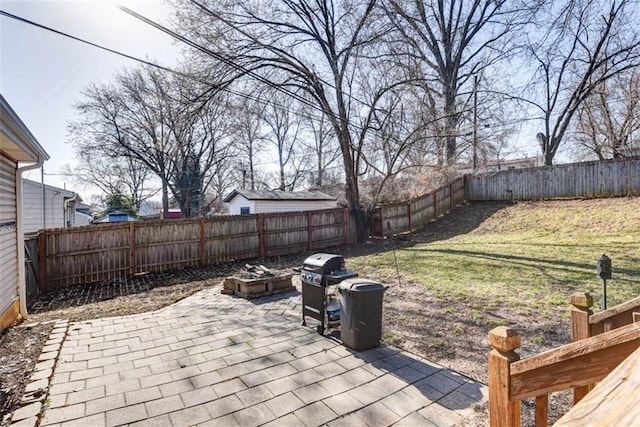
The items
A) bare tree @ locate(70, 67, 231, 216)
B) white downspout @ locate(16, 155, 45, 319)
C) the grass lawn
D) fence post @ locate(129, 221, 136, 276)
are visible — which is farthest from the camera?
bare tree @ locate(70, 67, 231, 216)

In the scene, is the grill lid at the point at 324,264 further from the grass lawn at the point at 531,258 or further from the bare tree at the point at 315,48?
the bare tree at the point at 315,48

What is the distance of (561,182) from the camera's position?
15.0 m

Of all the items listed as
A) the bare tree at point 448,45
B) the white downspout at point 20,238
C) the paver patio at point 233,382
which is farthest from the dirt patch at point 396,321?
the bare tree at point 448,45

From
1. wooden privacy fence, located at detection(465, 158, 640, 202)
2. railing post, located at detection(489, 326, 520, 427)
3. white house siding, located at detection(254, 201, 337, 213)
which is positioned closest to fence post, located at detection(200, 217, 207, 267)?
white house siding, located at detection(254, 201, 337, 213)

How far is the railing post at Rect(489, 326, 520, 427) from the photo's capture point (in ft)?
5.01

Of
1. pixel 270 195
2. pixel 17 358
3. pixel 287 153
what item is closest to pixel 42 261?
pixel 17 358

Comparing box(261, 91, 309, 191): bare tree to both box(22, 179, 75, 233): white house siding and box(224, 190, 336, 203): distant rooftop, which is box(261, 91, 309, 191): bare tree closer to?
box(224, 190, 336, 203): distant rooftop

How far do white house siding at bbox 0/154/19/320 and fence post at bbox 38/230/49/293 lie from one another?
7.89 feet

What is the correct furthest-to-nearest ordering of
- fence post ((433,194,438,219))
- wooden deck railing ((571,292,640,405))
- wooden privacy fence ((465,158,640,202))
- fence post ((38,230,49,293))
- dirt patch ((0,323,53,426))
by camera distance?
fence post ((433,194,438,219)) → wooden privacy fence ((465,158,640,202)) → fence post ((38,230,49,293)) → dirt patch ((0,323,53,426)) → wooden deck railing ((571,292,640,405))

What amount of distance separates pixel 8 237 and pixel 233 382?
14.6ft

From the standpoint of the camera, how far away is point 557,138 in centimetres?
1703

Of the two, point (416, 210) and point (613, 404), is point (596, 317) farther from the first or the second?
point (416, 210)

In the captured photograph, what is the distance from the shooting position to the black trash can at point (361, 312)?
3.69 m

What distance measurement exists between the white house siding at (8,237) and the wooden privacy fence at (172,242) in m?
2.58
